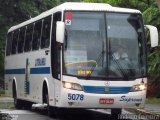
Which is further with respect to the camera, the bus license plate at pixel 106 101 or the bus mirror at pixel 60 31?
the bus license plate at pixel 106 101

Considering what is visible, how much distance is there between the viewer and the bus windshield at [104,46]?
16.2 m

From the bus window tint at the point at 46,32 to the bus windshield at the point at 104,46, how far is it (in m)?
1.78

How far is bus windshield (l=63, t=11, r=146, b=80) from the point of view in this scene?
16.2 metres

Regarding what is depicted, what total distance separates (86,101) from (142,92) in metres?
1.66

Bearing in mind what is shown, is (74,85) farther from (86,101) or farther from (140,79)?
(140,79)

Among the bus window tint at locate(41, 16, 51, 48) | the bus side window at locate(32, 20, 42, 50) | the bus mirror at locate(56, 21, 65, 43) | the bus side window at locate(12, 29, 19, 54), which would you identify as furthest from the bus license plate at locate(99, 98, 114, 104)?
the bus side window at locate(12, 29, 19, 54)

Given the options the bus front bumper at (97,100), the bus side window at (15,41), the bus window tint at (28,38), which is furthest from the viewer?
the bus side window at (15,41)

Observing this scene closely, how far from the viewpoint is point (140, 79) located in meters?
16.5

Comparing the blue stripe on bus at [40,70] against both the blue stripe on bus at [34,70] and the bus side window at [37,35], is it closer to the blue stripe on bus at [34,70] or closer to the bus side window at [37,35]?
the blue stripe on bus at [34,70]

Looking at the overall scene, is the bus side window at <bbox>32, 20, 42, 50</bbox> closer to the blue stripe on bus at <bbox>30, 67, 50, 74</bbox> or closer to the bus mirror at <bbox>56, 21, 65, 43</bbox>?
the blue stripe on bus at <bbox>30, 67, 50, 74</bbox>

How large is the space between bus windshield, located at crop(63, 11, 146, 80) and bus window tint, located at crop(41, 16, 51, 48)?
178 cm

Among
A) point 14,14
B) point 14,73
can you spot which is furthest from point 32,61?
point 14,14

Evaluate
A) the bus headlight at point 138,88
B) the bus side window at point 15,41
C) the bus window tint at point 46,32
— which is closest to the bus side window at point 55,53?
the bus window tint at point 46,32

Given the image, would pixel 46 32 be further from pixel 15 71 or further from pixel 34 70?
pixel 15 71
